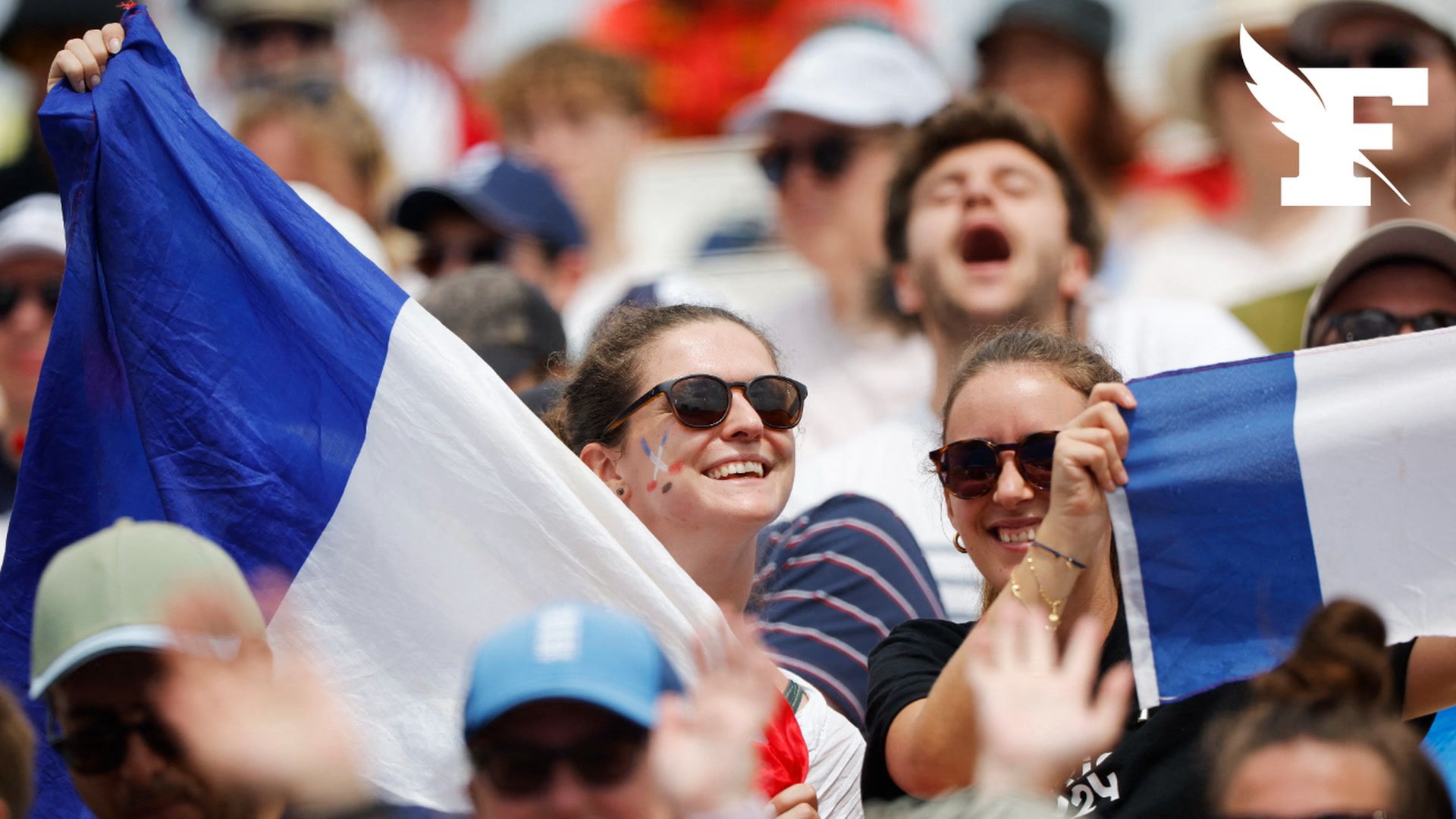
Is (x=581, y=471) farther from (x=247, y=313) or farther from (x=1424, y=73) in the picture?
(x=1424, y=73)

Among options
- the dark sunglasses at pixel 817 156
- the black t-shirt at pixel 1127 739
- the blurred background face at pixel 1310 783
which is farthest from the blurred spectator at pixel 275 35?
the blurred background face at pixel 1310 783

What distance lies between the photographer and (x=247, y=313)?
400cm

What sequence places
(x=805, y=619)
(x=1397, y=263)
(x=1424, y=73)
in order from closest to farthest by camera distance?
(x=805, y=619) < (x=1397, y=263) < (x=1424, y=73)

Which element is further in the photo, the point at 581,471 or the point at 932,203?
the point at 932,203

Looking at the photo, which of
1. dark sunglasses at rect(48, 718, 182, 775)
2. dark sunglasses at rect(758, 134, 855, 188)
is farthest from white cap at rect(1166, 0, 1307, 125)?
dark sunglasses at rect(48, 718, 182, 775)

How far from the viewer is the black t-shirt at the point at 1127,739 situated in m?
3.32

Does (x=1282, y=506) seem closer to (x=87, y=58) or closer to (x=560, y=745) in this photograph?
(x=560, y=745)

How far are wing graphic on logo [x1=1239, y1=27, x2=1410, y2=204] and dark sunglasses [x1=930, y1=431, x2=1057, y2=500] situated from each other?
7.39 feet

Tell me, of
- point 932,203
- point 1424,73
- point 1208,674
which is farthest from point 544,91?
point 1208,674

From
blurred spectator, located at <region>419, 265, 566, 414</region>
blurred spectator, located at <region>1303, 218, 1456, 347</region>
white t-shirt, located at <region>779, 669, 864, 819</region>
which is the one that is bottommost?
white t-shirt, located at <region>779, 669, 864, 819</region>

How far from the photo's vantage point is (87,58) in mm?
4148

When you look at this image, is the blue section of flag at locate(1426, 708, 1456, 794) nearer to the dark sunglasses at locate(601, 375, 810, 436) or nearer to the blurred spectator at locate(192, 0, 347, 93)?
the dark sunglasses at locate(601, 375, 810, 436)

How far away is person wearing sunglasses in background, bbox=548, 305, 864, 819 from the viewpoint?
13.2ft

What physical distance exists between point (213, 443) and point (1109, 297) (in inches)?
121
